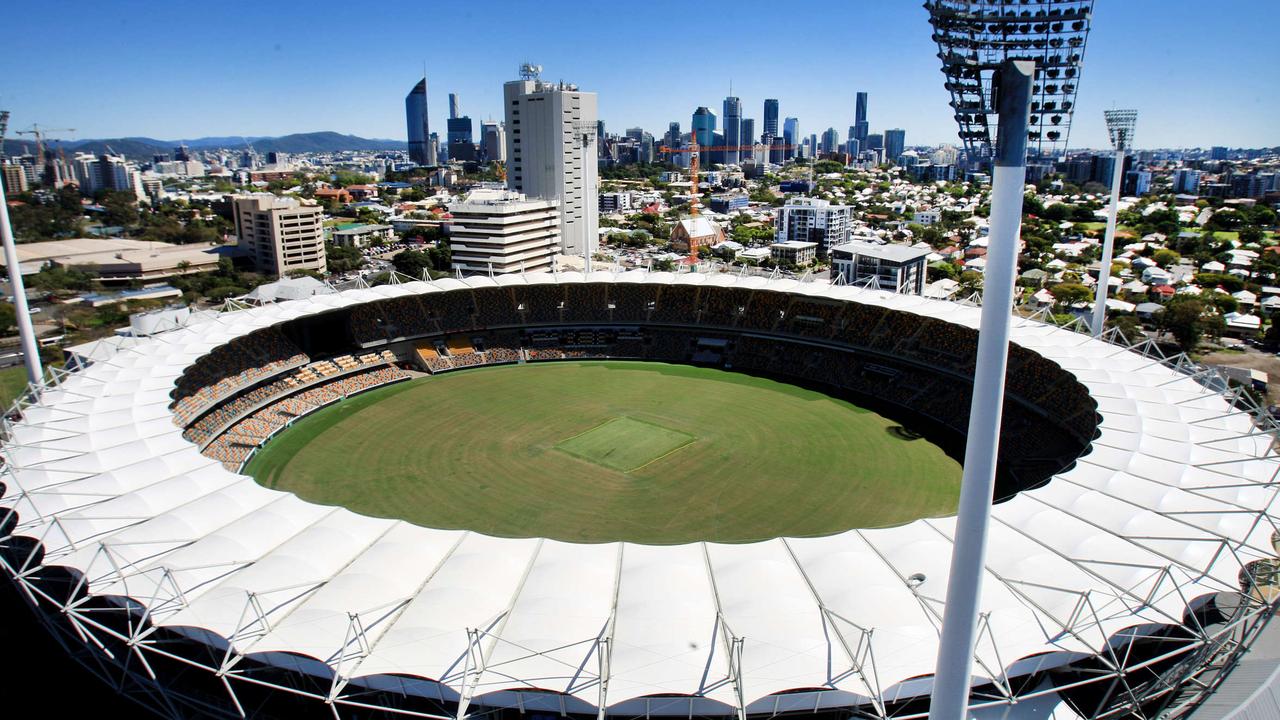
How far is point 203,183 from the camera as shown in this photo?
19788 cm

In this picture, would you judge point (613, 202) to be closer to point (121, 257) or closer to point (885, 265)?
point (885, 265)

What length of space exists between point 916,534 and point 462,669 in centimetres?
→ 1034

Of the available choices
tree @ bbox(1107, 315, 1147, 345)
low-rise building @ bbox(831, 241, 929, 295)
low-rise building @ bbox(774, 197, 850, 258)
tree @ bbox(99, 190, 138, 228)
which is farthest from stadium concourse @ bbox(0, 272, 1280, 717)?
tree @ bbox(99, 190, 138, 228)

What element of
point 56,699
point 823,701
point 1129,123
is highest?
point 1129,123

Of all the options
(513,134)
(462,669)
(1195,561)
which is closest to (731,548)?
(462,669)

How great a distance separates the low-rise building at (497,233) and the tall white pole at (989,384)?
64739mm

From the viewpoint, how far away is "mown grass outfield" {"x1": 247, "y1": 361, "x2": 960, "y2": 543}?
26.6 meters

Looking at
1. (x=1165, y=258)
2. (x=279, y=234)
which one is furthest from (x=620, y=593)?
(x=1165, y=258)

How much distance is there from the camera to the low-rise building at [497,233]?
71562 millimetres

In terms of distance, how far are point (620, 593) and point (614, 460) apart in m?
16.2

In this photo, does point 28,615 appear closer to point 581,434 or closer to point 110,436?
point 110,436

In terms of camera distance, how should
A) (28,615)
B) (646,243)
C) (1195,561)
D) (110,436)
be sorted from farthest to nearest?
(646,243) → (110,436) → (28,615) → (1195,561)

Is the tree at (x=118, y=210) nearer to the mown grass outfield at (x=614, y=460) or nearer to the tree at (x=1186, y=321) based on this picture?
the mown grass outfield at (x=614, y=460)

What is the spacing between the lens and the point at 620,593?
15.2 metres
